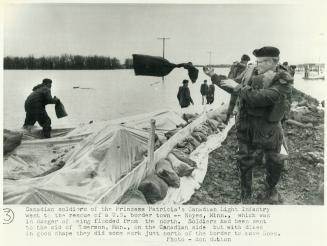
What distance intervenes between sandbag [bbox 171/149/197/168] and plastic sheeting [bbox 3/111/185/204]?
143mm

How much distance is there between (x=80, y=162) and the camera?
4.14 m

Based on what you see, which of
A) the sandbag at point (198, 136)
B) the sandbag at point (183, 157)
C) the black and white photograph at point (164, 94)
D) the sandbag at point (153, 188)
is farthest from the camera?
the sandbag at point (198, 136)

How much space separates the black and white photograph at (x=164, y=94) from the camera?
416cm

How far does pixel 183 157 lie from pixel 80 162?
926mm

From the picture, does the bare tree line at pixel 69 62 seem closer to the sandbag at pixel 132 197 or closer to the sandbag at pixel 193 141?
the sandbag at pixel 193 141

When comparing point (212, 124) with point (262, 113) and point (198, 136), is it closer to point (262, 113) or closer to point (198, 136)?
point (198, 136)

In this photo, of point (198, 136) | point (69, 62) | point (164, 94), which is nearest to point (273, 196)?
point (198, 136)

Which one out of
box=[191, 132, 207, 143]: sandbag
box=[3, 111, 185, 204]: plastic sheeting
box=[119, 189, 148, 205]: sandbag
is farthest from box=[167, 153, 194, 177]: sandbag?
box=[119, 189, 148, 205]: sandbag

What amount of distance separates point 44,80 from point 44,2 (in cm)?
69

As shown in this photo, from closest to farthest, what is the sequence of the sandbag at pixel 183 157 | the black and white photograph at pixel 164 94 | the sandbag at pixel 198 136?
the black and white photograph at pixel 164 94, the sandbag at pixel 183 157, the sandbag at pixel 198 136

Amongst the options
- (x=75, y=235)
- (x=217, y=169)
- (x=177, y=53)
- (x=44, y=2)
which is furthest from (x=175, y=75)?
(x=75, y=235)

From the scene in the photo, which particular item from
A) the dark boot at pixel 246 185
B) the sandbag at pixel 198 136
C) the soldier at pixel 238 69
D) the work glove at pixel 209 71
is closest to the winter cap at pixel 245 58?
the soldier at pixel 238 69

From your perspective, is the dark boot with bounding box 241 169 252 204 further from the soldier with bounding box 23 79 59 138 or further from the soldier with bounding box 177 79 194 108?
the soldier with bounding box 23 79 59 138

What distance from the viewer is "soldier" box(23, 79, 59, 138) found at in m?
4.23
